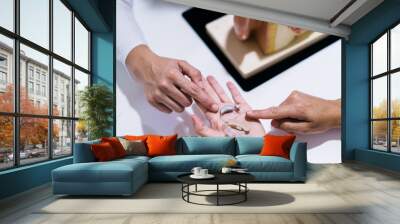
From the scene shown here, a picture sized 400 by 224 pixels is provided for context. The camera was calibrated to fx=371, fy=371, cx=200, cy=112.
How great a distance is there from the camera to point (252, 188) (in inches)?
213

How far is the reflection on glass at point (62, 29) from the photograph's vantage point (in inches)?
261

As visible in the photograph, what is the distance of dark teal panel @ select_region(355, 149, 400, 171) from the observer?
7.39 m

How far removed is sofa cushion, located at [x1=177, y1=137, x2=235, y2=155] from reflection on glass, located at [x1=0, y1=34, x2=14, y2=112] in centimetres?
292

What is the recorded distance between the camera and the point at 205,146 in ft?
22.0

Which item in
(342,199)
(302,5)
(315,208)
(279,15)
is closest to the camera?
(315,208)

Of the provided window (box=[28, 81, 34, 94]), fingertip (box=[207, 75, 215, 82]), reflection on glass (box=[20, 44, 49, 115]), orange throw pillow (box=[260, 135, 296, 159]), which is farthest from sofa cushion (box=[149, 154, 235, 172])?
fingertip (box=[207, 75, 215, 82])

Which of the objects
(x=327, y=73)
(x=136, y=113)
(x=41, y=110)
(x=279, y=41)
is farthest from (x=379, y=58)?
(x=41, y=110)

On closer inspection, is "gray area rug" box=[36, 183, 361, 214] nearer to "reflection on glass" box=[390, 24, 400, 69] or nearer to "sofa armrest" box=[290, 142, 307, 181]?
"sofa armrest" box=[290, 142, 307, 181]

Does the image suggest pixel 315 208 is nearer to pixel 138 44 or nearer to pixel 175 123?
pixel 175 123

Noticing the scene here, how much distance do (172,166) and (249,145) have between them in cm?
162

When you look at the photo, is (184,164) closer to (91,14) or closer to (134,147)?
(134,147)

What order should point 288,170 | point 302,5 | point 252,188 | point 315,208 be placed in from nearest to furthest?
point 315,208 → point 252,188 → point 288,170 → point 302,5

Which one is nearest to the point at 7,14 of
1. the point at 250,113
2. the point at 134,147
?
the point at 134,147

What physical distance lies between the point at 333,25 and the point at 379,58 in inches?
57.2
